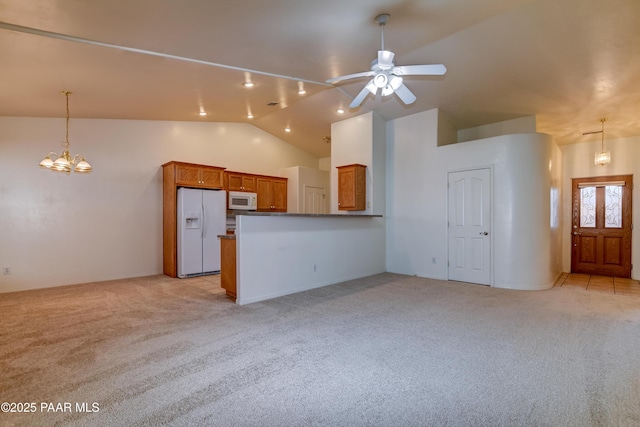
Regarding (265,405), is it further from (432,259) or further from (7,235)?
(7,235)

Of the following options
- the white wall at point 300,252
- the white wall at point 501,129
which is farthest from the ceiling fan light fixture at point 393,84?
the white wall at point 501,129

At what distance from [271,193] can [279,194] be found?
0.87 ft

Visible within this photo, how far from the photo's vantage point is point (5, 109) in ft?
15.6

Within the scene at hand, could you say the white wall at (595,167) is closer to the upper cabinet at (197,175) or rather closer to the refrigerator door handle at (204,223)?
the upper cabinet at (197,175)

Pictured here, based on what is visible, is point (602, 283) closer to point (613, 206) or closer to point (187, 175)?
point (613, 206)

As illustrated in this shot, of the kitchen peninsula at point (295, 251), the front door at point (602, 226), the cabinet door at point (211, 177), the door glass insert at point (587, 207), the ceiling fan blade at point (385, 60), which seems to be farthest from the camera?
the door glass insert at point (587, 207)

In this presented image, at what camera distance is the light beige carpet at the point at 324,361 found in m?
1.86

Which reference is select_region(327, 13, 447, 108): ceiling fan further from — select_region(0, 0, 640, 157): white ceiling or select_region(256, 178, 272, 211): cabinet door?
select_region(256, 178, 272, 211): cabinet door

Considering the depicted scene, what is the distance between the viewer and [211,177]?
6.62 meters

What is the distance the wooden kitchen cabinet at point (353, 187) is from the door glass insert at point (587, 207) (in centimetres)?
484

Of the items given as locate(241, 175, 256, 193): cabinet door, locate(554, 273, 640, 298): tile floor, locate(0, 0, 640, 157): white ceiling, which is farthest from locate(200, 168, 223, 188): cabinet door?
locate(554, 273, 640, 298): tile floor

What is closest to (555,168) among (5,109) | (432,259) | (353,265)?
(432,259)

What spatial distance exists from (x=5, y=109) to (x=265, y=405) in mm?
6023

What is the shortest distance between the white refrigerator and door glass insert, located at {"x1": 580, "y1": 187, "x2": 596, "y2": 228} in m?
7.85
